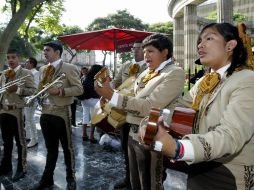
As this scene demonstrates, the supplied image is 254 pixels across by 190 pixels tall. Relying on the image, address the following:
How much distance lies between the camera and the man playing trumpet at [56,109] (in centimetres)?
430

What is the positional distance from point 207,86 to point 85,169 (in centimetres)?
385

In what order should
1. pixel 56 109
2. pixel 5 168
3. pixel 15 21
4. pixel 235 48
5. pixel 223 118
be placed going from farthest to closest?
pixel 15 21
pixel 5 168
pixel 56 109
pixel 235 48
pixel 223 118

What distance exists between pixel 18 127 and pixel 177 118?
3.58 meters

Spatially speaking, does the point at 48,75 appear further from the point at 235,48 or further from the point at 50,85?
the point at 235,48

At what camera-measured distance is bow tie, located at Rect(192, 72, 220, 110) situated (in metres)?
1.95

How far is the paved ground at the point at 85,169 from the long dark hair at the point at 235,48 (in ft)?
10.4

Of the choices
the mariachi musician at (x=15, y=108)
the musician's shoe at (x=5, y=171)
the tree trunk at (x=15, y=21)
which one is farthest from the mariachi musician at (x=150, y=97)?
the tree trunk at (x=15, y=21)

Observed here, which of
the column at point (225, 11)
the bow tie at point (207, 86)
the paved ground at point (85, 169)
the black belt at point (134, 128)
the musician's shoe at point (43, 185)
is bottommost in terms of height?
the paved ground at point (85, 169)

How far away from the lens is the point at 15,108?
191 inches

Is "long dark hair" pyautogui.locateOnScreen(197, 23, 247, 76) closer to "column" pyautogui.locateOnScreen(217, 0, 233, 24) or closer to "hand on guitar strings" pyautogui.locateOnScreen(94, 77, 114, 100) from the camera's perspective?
"hand on guitar strings" pyautogui.locateOnScreen(94, 77, 114, 100)

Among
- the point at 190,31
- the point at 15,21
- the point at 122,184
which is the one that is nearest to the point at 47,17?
the point at 15,21

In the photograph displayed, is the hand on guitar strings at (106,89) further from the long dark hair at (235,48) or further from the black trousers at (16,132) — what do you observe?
the black trousers at (16,132)

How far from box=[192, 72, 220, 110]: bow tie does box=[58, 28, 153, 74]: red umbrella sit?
14.7 ft

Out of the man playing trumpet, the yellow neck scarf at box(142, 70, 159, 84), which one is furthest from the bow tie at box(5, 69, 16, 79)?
the yellow neck scarf at box(142, 70, 159, 84)
